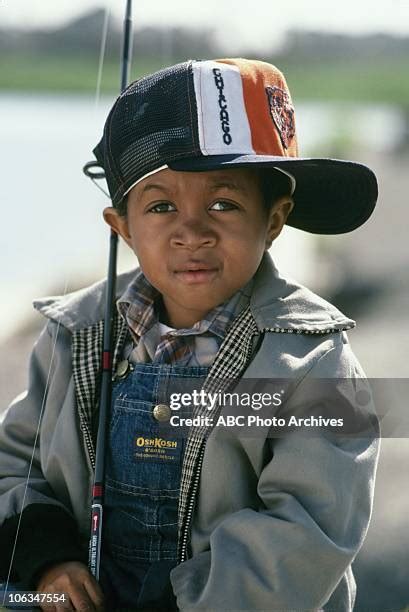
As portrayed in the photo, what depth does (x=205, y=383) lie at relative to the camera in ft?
6.06

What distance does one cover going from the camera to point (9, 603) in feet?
6.07

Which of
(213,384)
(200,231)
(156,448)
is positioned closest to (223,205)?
(200,231)

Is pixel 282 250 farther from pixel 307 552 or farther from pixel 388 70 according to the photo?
pixel 388 70

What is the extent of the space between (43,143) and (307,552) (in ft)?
12.8

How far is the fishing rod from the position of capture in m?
1.82

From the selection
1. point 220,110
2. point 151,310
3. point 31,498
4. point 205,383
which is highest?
point 220,110

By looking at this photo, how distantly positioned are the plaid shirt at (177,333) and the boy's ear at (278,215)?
10cm

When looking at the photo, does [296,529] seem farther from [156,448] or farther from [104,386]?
[104,386]

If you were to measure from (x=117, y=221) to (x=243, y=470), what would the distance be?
520 mm

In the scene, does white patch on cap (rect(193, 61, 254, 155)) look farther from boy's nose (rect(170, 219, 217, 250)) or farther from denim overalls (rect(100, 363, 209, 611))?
denim overalls (rect(100, 363, 209, 611))

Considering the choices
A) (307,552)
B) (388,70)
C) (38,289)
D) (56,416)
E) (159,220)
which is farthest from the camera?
(388,70)

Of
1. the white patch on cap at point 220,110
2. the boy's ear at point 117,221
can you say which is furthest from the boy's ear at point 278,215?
the boy's ear at point 117,221

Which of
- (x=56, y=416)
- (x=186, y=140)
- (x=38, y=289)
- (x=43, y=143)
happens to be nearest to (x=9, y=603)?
(x=56, y=416)

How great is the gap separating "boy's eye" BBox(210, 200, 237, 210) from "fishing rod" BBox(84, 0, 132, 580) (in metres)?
0.27
